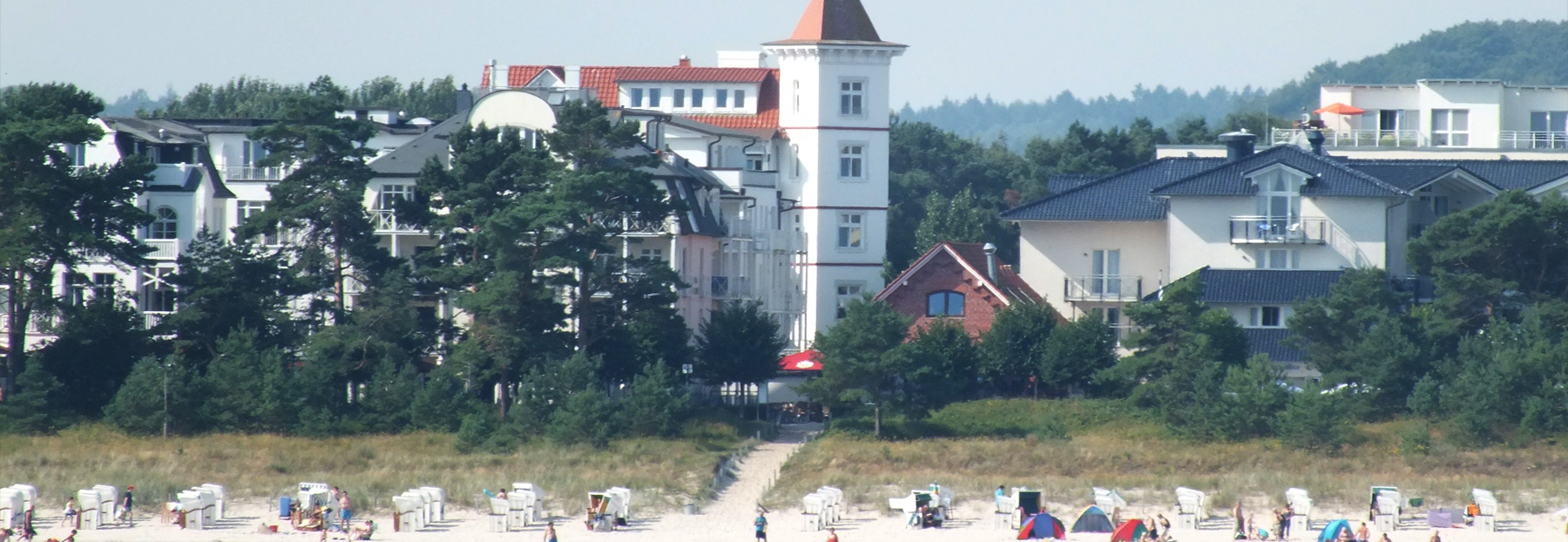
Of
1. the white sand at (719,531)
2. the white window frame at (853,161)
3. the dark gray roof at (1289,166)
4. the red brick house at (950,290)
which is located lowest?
the white sand at (719,531)

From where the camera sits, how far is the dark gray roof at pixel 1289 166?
64312 mm

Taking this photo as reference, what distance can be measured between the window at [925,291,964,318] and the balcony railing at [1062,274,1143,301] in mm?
3481

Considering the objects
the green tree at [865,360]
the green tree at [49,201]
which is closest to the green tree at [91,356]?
the green tree at [49,201]

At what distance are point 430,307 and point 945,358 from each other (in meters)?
14.4

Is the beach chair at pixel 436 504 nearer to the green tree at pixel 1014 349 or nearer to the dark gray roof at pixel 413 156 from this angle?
the dark gray roof at pixel 413 156

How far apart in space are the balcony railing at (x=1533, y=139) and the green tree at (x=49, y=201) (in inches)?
1848

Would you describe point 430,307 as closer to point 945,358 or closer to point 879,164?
point 945,358

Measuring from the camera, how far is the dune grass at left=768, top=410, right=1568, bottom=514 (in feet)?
157

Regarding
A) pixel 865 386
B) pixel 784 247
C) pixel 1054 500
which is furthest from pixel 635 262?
pixel 784 247

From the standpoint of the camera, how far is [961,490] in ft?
159

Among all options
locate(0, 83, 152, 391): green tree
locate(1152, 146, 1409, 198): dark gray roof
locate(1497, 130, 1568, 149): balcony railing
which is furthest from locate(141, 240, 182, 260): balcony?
locate(1497, 130, 1568, 149): balcony railing

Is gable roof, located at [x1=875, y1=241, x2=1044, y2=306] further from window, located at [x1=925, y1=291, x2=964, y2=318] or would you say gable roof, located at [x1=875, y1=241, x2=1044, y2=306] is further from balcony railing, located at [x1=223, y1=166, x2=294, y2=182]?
balcony railing, located at [x1=223, y1=166, x2=294, y2=182]

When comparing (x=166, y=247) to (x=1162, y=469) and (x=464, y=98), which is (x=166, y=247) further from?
(x=1162, y=469)

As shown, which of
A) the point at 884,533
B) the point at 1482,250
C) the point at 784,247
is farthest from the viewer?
the point at 784,247
